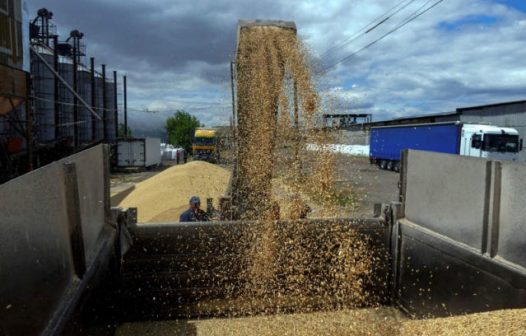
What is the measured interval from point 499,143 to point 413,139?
4837mm

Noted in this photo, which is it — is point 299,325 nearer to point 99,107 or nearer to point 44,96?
point 44,96

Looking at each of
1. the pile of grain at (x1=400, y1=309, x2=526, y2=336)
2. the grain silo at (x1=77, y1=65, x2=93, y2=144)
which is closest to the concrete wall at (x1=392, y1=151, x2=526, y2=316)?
the pile of grain at (x1=400, y1=309, x2=526, y2=336)

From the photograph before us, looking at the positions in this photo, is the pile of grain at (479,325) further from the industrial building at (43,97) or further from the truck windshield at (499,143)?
the truck windshield at (499,143)

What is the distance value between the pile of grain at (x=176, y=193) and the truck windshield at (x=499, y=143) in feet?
33.9

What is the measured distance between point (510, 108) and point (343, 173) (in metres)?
24.2

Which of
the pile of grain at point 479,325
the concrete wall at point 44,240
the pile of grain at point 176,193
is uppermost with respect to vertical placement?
the concrete wall at point 44,240

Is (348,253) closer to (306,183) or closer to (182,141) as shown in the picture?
(306,183)

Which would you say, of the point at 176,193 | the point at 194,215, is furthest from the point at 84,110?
the point at 194,215

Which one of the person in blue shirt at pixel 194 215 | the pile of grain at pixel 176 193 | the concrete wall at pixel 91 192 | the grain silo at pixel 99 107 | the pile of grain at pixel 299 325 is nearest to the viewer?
the concrete wall at pixel 91 192

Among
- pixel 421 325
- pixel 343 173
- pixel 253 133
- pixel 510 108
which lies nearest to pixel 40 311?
pixel 421 325

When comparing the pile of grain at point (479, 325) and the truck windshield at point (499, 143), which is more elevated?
the truck windshield at point (499, 143)

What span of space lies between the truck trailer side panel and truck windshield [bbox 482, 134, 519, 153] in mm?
1129

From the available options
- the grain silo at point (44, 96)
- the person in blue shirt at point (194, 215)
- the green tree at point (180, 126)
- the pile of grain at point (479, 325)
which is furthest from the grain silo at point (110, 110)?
the pile of grain at point (479, 325)

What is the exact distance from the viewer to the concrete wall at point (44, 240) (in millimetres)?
1540
